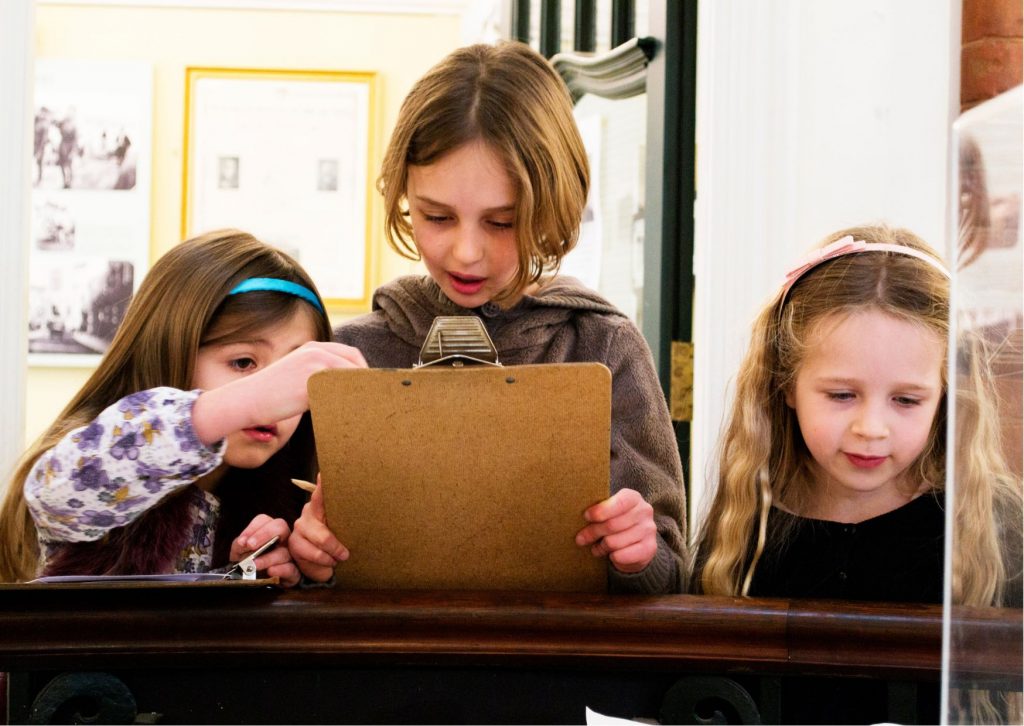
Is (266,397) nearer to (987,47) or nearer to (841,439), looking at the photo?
(841,439)

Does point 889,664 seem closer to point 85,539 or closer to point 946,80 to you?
point 85,539

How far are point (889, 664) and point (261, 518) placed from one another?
620mm

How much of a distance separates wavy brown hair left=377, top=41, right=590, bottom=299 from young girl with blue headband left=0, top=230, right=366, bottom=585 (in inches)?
7.7

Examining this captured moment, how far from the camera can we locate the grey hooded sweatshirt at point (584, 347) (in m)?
1.26

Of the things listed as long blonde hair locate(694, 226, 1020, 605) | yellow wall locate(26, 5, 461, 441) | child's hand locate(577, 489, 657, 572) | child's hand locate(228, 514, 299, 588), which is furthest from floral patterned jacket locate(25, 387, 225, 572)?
yellow wall locate(26, 5, 461, 441)

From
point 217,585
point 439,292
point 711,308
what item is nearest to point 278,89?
point 711,308

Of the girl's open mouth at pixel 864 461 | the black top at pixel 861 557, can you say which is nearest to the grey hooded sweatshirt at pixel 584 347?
the black top at pixel 861 557

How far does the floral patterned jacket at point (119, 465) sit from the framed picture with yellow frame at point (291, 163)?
3.57 metres

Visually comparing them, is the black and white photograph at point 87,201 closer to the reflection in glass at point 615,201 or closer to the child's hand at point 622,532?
the reflection in glass at point 615,201

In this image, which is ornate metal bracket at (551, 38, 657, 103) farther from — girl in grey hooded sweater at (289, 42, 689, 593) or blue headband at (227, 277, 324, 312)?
blue headband at (227, 277, 324, 312)

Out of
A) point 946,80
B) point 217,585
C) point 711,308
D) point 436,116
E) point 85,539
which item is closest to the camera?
point 217,585

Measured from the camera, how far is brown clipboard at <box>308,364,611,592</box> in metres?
0.83

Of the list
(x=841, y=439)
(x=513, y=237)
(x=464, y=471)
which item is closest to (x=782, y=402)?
(x=841, y=439)

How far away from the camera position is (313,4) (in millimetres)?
4594
